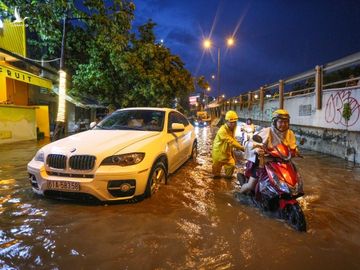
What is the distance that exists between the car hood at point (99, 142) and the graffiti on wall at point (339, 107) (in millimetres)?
7127

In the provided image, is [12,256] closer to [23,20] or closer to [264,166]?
[264,166]

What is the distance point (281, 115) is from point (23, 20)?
44.6 feet

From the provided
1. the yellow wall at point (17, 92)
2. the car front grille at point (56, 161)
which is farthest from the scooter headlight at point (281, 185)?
the yellow wall at point (17, 92)

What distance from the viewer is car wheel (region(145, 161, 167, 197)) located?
484 centimetres

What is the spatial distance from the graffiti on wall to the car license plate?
28.7 ft

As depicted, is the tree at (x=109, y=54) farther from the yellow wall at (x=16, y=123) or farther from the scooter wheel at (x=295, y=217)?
the scooter wheel at (x=295, y=217)

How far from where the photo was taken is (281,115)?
445 centimetres

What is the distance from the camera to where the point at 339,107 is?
1020 centimetres

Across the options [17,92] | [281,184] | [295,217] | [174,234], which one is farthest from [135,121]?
[17,92]

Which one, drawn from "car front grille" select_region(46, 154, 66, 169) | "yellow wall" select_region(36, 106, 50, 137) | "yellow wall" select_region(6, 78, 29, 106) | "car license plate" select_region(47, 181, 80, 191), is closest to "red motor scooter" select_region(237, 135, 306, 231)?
"car license plate" select_region(47, 181, 80, 191)

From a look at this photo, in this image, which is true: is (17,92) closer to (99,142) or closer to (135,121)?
(135,121)

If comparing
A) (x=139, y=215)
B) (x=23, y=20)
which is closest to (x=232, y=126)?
(x=139, y=215)

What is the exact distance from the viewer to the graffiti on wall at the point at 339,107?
369 inches

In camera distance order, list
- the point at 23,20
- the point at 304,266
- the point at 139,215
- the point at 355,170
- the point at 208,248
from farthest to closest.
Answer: the point at 23,20 < the point at 355,170 < the point at 139,215 < the point at 208,248 < the point at 304,266
